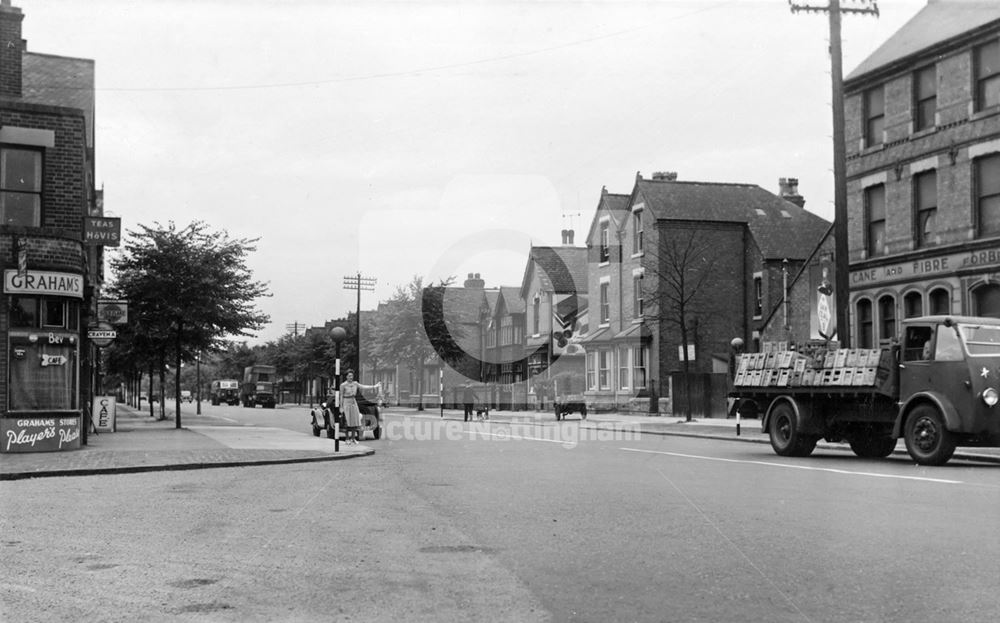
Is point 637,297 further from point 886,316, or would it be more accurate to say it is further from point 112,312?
point 112,312

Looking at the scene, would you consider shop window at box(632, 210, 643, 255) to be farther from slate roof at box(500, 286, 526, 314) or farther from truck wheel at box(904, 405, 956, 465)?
truck wheel at box(904, 405, 956, 465)

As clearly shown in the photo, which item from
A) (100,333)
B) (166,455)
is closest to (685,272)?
(100,333)

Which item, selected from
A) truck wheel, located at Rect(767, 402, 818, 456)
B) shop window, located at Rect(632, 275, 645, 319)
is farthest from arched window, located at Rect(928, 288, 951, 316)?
shop window, located at Rect(632, 275, 645, 319)

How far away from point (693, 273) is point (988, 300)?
19.1 metres

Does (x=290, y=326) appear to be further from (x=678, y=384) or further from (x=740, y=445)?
(x=740, y=445)

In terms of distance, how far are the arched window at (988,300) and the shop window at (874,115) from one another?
6.35 m

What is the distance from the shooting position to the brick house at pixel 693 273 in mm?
44844

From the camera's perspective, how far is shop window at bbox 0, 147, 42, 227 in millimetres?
20562

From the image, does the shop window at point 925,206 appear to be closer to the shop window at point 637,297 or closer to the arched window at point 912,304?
the arched window at point 912,304

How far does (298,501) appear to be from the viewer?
39.3ft

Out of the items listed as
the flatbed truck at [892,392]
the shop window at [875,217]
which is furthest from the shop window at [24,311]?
the shop window at [875,217]

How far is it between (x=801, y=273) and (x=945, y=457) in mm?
22304

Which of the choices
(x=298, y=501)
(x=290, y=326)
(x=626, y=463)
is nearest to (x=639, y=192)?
(x=626, y=463)

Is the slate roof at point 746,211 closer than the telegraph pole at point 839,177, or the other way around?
the telegraph pole at point 839,177
